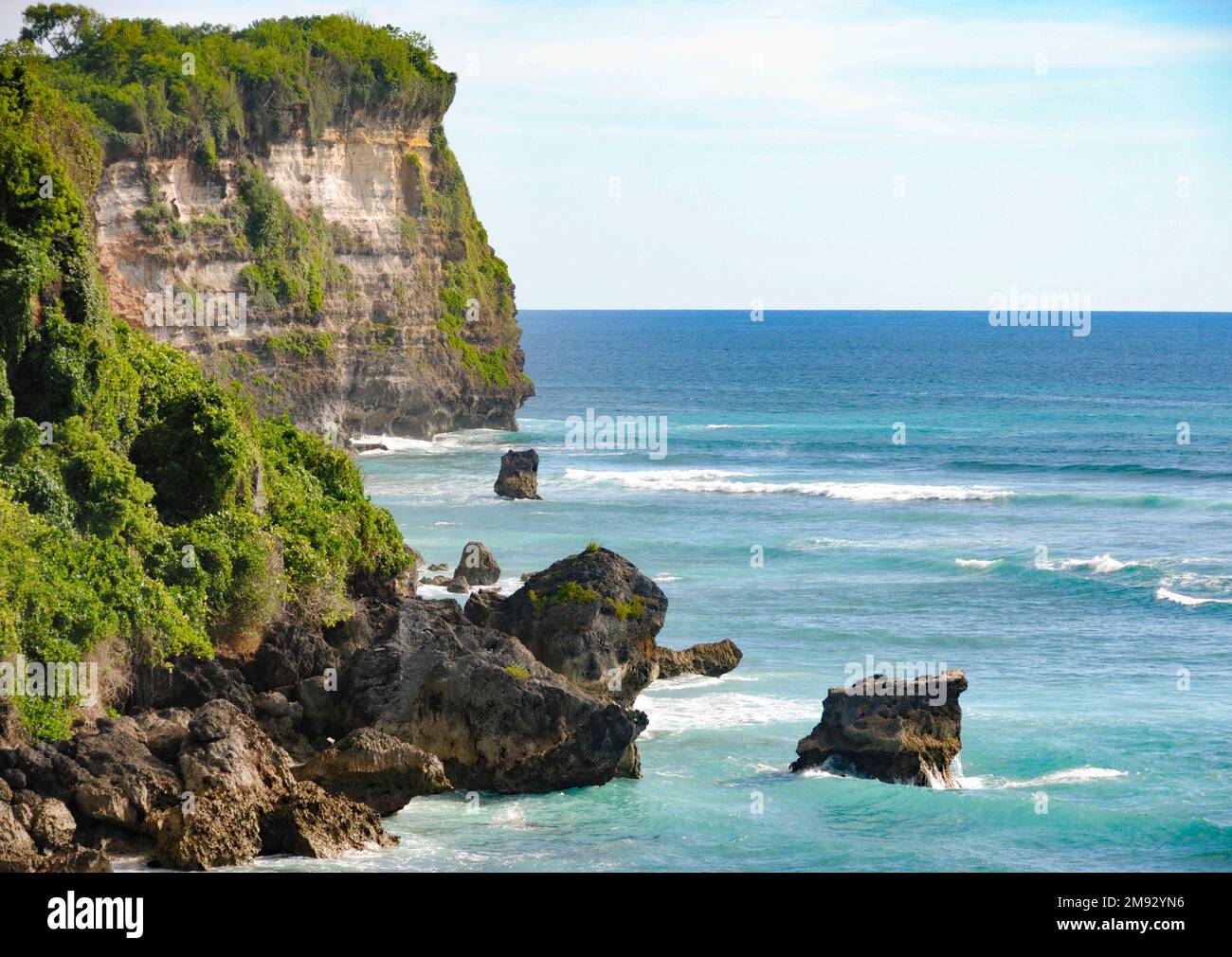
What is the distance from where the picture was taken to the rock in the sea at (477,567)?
41.8 metres

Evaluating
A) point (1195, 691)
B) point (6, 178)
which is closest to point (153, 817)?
point (6, 178)

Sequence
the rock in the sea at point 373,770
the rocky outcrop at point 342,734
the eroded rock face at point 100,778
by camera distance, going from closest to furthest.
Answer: the rocky outcrop at point 342,734 < the eroded rock face at point 100,778 < the rock in the sea at point 373,770

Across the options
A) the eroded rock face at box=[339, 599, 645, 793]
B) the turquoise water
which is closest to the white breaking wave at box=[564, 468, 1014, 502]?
the turquoise water

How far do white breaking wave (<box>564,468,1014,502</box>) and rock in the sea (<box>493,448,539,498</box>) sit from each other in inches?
261

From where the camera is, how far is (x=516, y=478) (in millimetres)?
61531

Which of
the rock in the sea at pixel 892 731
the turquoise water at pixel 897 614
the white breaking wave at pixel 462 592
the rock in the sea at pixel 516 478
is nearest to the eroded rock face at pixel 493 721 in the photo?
the turquoise water at pixel 897 614

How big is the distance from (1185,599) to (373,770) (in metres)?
29.0

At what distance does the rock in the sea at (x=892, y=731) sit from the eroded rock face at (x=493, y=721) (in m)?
3.60

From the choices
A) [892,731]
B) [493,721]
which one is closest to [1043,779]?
[892,731]

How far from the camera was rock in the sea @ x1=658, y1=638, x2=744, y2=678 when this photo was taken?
33.2 m

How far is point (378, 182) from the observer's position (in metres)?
75.2

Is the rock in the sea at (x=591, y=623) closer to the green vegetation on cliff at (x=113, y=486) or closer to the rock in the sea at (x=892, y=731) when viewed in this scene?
the green vegetation on cliff at (x=113, y=486)

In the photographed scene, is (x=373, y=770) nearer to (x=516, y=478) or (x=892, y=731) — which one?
(x=892, y=731)
